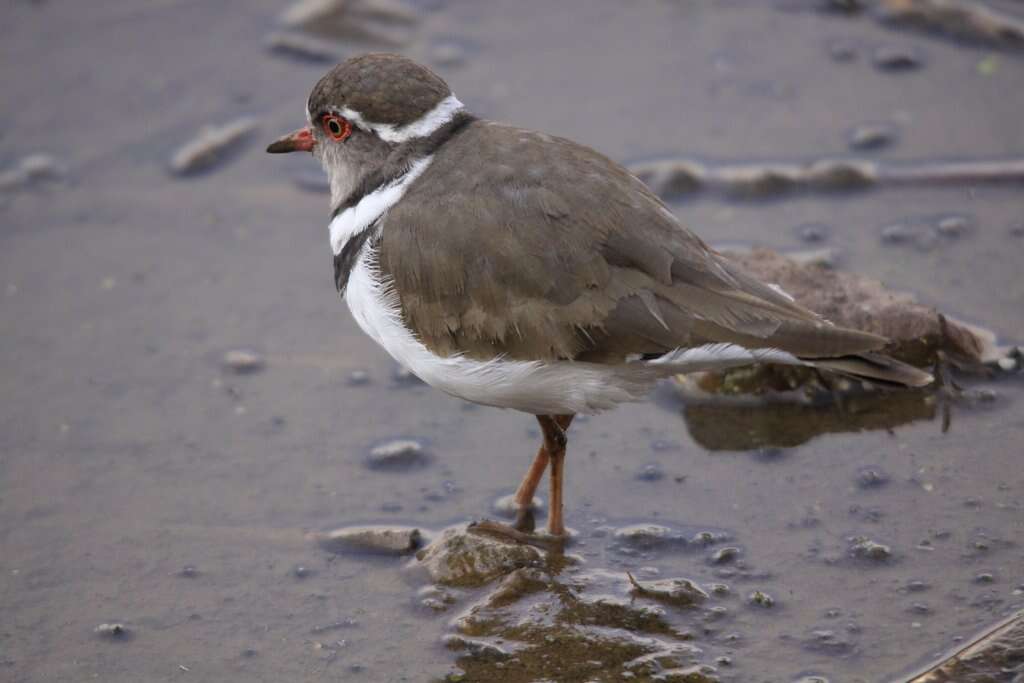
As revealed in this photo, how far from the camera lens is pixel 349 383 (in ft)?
22.3

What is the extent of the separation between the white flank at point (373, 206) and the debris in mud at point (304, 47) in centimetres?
354

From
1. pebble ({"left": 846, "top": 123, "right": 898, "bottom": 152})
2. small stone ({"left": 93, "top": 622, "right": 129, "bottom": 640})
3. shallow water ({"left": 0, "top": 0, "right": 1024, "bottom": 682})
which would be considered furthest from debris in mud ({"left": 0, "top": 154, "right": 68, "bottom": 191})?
pebble ({"left": 846, "top": 123, "right": 898, "bottom": 152})

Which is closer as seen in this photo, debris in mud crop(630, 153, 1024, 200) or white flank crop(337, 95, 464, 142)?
white flank crop(337, 95, 464, 142)

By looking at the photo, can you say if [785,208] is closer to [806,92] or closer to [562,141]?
[806,92]

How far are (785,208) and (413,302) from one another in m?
3.03

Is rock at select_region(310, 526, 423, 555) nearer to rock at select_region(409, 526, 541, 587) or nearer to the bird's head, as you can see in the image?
rock at select_region(409, 526, 541, 587)

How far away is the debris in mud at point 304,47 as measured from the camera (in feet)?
30.0

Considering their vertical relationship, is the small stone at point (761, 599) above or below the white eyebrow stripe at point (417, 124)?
below

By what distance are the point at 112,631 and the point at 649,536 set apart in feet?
7.03

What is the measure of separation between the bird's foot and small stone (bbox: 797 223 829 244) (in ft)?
8.12

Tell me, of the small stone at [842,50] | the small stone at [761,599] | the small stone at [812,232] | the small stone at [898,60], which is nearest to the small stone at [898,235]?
the small stone at [812,232]

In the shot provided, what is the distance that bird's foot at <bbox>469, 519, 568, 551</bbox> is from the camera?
5715 mm

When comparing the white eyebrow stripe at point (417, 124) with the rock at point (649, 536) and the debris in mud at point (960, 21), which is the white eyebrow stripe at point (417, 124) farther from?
the debris in mud at point (960, 21)

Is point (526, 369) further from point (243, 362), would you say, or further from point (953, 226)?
point (953, 226)
